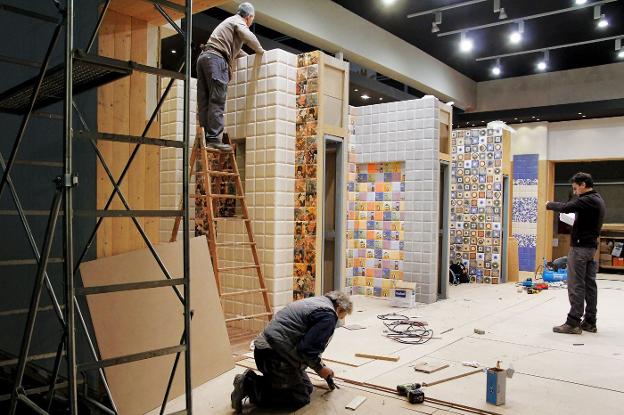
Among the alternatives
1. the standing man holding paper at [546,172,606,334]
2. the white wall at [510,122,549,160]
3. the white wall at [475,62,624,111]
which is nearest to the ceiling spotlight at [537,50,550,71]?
the white wall at [475,62,624,111]

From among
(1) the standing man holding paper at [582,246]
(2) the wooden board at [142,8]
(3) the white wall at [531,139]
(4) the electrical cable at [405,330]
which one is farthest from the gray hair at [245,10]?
(3) the white wall at [531,139]

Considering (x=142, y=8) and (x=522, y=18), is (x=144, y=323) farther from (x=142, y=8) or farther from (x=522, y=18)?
(x=522, y=18)

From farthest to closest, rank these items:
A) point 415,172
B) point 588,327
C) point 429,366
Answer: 1. point 415,172
2. point 588,327
3. point 429,366

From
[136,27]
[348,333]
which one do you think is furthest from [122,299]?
[348,333]

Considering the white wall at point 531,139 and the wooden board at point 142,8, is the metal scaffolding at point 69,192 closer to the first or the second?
the wooden board at point 142,8

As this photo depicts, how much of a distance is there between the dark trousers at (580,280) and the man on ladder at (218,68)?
3883 millimetres

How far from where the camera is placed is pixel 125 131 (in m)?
3.74

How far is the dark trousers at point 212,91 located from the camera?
4785mm

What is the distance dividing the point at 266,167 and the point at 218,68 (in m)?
1.08

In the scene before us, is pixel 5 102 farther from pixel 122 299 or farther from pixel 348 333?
pixel 348 333

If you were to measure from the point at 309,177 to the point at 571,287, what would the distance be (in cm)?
309

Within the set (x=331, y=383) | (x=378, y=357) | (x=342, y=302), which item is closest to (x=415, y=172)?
(x=378, y=357)

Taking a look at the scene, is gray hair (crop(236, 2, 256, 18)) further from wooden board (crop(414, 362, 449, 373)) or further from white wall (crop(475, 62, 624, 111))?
white wall (crop(475, 62, 624, 111))

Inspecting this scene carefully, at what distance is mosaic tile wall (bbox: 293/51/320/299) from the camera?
18.0ft
